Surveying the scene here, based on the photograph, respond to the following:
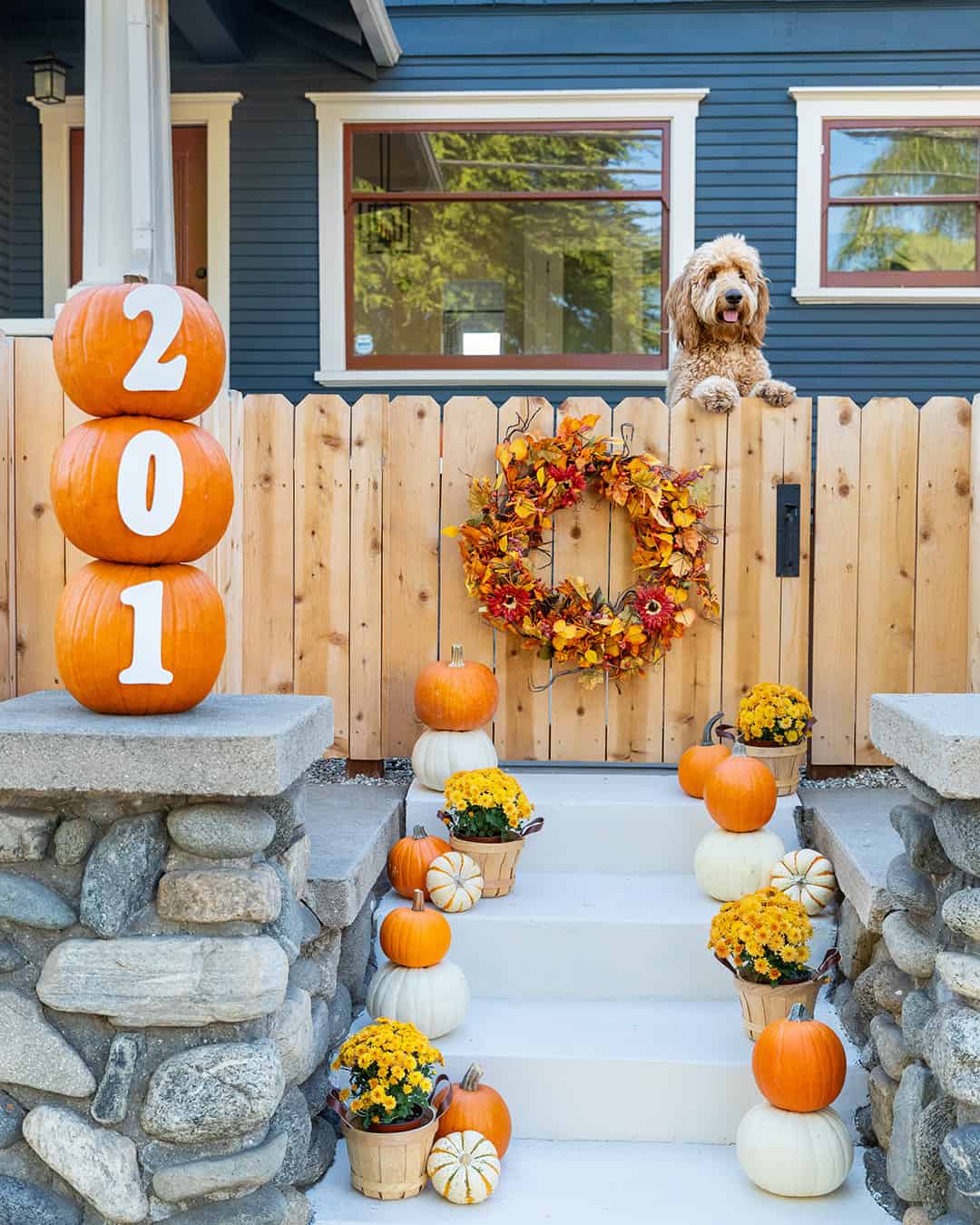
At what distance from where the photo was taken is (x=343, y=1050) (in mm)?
2529

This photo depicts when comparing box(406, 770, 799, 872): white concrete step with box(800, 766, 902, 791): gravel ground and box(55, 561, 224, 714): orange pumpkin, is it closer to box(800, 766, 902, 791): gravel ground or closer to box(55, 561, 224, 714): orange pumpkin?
box(800, 766, 902, 791): gravel ground

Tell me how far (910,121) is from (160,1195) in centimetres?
781

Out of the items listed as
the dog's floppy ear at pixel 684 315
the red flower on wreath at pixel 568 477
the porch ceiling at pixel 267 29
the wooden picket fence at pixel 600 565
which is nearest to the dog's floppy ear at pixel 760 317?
the dog's floppy ear at pixel 684 315

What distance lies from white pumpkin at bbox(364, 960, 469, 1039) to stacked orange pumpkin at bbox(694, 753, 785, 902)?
2.56ft

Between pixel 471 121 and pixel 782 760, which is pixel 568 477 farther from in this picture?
pixel 471 121

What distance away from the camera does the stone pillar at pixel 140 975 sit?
85.2 inches

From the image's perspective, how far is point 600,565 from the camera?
13.1 feet

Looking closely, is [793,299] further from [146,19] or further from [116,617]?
[116,617]

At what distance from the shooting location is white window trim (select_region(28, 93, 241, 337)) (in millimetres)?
7957

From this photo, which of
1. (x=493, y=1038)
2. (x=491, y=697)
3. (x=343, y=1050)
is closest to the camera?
(x=343, y=1050)

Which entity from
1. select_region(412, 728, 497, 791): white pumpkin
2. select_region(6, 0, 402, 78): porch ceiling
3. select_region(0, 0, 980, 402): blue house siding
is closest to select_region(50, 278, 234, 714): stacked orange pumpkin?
select_region(412, 728, 497, 791): white pumpkin

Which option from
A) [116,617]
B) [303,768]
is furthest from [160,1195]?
[116,617]

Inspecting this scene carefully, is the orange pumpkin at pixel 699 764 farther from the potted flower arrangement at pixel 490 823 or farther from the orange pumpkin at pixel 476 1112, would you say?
the orange pumpkin at pixel 476 1112

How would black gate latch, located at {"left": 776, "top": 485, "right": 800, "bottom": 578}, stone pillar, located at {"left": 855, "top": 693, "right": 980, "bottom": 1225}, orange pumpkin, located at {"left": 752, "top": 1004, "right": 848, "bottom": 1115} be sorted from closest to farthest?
stone pillar, located at {"left": 855, "top": 693, "right": 980, "bottom": 1225}
orange pumpkin, located at {"left": 752, "top": 1004, "right": 848, "bottom": 1115}
black gate latch, located at {"left": 776, "top": 485, "right": 800, "bottom": 578}
